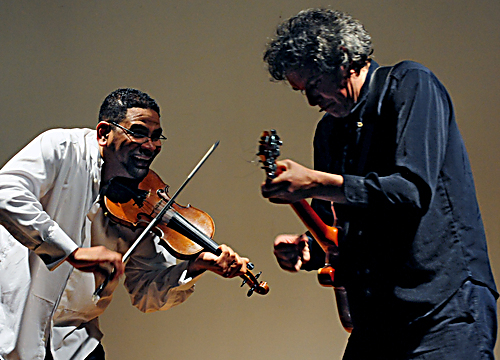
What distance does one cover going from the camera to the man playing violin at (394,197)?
1115mm

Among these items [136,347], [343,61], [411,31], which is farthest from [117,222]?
[411,31]

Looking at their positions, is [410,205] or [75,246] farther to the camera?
[75,246]

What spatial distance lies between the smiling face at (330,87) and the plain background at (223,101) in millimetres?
1300

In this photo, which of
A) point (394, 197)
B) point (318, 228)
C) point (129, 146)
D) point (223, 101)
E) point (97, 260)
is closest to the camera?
point (394, 197)

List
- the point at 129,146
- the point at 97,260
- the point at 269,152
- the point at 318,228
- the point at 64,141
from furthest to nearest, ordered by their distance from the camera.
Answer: the point at 129,146, the point at 64,141, the point at 97,260, the point at 318,228, the point at 269,152

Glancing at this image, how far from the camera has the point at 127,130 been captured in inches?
81.0

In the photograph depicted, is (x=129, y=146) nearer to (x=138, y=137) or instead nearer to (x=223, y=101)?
(x=138, y=137)

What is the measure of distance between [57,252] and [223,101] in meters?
1.42

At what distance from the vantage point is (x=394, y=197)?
Answer: 1085 mm

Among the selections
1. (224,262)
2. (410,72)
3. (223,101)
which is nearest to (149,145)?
(224,262)

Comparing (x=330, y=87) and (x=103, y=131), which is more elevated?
(x=330, y=87)

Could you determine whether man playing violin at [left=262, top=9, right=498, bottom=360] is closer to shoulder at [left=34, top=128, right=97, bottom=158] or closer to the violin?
the violin

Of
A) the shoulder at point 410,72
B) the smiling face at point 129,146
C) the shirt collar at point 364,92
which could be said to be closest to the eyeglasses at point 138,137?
the smiling face at point 129,146

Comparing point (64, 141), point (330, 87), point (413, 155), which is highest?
point (330, 87)
